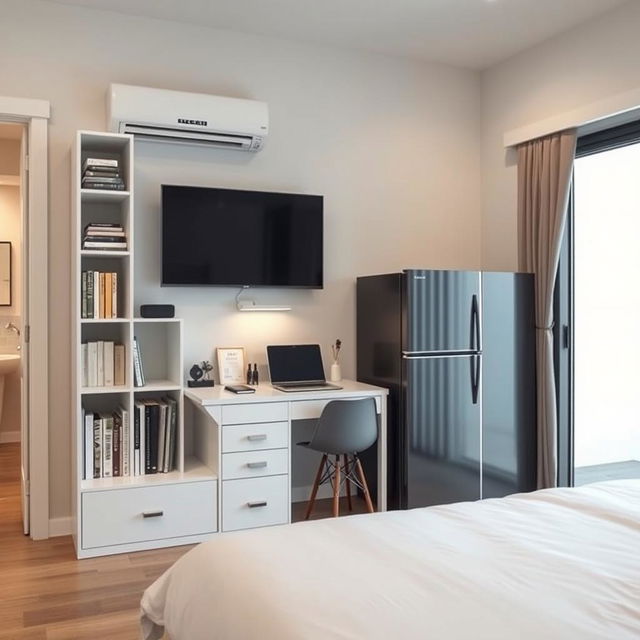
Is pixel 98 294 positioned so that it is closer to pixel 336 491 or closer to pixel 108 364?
pixel 108 364

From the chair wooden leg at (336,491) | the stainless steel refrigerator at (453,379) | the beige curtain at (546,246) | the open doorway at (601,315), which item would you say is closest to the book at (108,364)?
the chair wooden leg at (336,491)

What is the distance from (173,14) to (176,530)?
9.26 ft

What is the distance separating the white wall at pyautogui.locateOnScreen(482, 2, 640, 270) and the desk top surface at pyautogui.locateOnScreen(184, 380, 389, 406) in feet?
4.78

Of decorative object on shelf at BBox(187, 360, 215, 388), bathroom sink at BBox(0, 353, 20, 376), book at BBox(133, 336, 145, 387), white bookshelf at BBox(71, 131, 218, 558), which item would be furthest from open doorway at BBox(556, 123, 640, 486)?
bathroom sink at BBox(0, 353, 20, 376)

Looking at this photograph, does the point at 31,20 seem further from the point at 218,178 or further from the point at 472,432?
the point at 472,432

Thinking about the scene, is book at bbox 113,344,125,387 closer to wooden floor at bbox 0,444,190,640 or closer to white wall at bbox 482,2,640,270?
wooden floor at bbox 0,444,190,640

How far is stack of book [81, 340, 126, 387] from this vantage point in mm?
3549

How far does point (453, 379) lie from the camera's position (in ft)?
12.9

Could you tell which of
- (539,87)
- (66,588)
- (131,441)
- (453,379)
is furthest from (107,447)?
(539,87)

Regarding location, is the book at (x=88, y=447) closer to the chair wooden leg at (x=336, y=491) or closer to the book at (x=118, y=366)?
the book at (x=118, y=366)

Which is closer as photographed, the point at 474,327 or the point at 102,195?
the point at 102,195

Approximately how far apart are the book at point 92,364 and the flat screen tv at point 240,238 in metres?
0.54

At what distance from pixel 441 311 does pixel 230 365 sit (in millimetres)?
1278

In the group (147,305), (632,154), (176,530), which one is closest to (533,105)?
(632,154)
